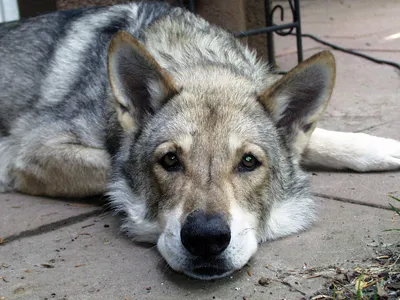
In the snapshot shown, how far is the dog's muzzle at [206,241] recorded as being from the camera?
2674 millimetres

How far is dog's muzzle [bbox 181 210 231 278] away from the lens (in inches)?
105

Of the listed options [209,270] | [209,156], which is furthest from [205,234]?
[209,156]

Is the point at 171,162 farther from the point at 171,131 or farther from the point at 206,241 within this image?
the point at 206,241

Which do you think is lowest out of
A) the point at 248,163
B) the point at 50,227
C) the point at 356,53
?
the point at 356,53

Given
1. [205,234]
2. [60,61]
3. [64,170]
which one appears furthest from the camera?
[60,61]

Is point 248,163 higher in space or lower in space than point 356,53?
higher

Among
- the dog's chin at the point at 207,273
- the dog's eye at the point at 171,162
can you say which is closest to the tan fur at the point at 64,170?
the dog's eye at the point at 171,162

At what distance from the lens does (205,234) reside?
266 centimetres

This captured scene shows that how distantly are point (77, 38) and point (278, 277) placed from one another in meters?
2.65

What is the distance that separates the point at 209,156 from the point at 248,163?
23cm

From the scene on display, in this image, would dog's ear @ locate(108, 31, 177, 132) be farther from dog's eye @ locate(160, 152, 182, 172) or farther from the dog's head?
dog's eye @ locate(160, 152, 182, 172)

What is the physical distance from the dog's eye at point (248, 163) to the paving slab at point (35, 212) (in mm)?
1249

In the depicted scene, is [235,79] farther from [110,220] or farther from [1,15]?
[1,15]

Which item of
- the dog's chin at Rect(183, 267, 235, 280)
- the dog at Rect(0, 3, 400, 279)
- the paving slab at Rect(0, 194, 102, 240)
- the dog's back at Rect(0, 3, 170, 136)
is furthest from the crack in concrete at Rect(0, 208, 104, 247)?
the dog's chin at Rect(183, 267, 235, 280)
